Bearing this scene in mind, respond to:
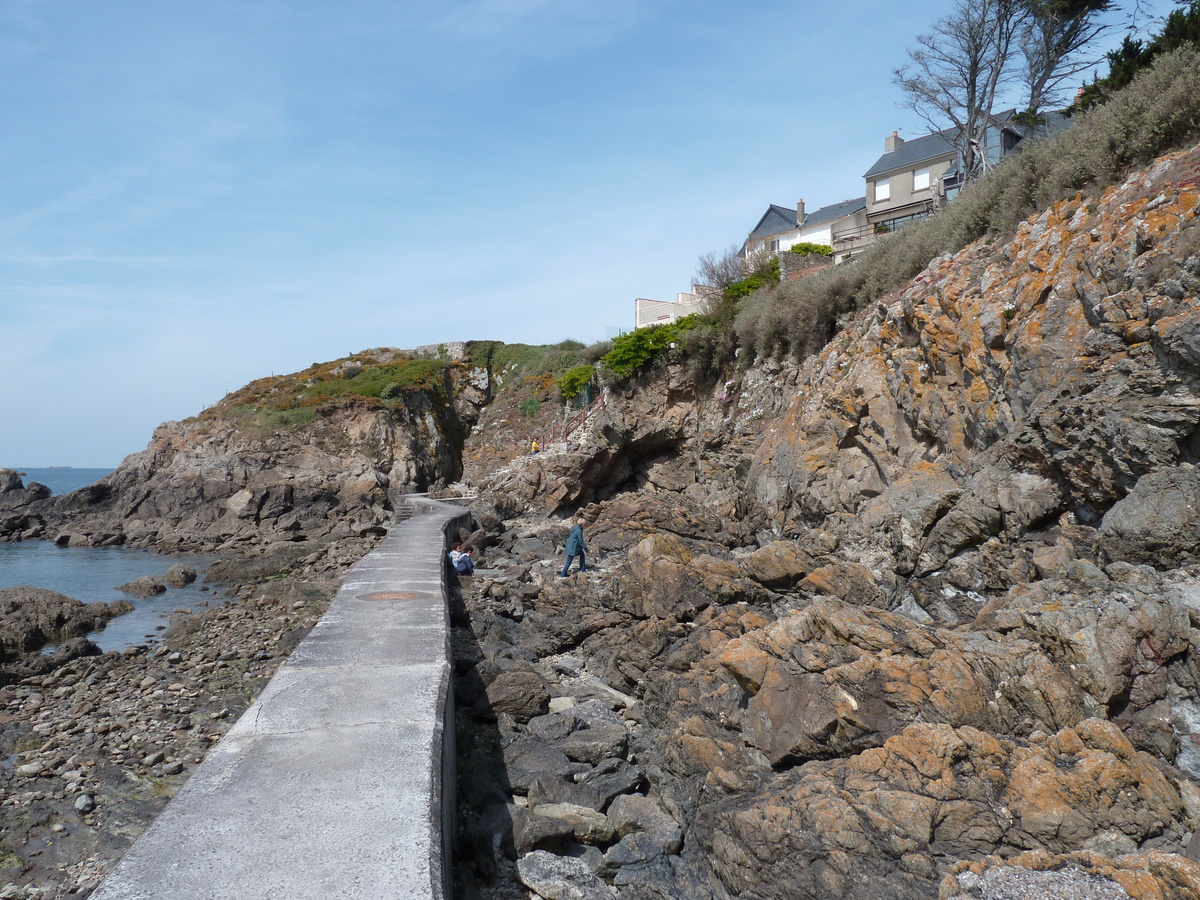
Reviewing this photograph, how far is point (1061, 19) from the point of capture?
25453 millimetres

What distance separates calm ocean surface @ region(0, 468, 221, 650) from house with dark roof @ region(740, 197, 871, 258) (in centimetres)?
2846

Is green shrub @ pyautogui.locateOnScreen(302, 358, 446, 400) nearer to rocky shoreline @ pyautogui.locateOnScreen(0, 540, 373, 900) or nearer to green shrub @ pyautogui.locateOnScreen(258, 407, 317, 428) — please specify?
green shrub @ pyautogui.locateOnScreen(258, 407, 317, 428)

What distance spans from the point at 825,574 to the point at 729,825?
622 centimetres

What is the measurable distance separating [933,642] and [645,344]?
2256 cm

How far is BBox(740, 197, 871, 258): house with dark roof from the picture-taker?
3806cm

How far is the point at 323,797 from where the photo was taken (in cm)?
529

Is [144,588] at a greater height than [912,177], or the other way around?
[912,177]

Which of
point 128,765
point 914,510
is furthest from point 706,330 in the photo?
point 128,765

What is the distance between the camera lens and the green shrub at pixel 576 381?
3766 cm

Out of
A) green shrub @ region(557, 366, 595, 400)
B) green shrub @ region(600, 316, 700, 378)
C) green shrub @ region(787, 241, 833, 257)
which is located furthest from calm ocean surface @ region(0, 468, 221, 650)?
green shrub @ region(787, 241, 833, 257)

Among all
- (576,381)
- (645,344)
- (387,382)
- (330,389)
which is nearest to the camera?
(645,344)

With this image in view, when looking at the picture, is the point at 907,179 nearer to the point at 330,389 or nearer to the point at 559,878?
the point at 330,389

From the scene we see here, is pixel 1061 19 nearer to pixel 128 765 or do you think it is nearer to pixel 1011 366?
pixel 1011 366

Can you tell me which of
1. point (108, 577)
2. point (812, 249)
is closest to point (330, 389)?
point (108, 577)
